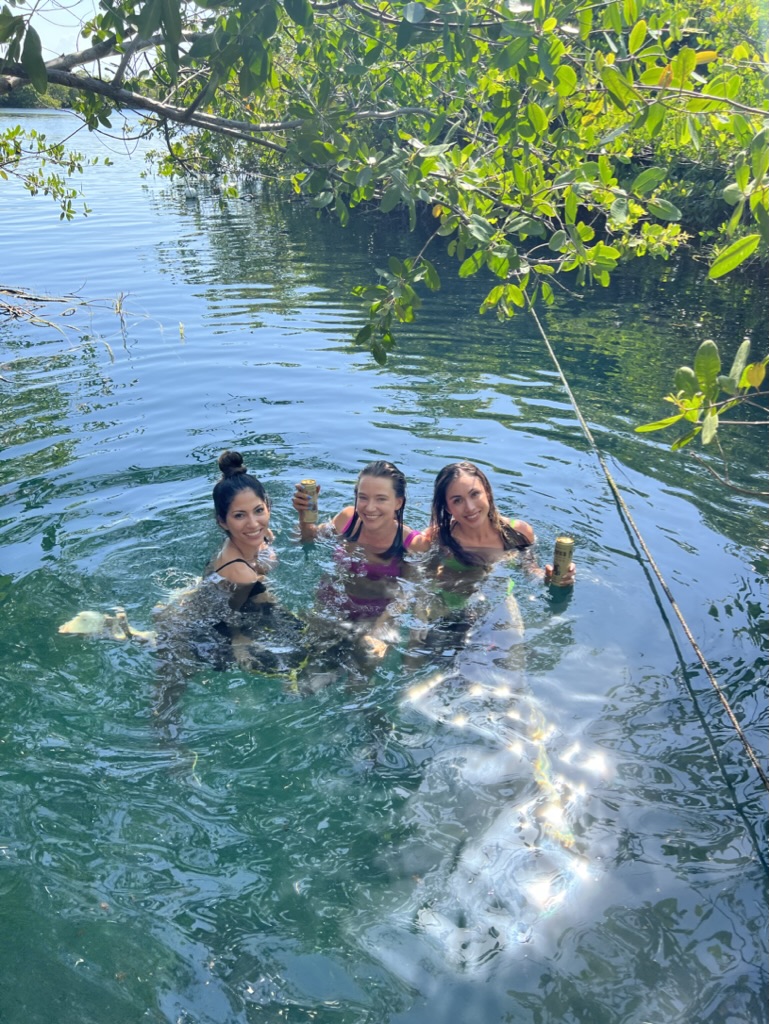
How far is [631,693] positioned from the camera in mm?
4707

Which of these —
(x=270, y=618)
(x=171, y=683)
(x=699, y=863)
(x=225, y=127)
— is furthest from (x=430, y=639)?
(x=225, y=127)

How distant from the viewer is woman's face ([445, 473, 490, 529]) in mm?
5488

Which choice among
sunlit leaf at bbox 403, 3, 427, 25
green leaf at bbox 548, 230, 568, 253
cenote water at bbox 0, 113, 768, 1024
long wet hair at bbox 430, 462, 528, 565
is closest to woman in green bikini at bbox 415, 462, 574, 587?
long wet hair at bbox 430, 462, 528, 565

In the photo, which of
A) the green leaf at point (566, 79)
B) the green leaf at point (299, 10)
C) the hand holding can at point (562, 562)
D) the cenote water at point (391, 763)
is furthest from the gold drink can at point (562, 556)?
the green leaf at point (299, 10)

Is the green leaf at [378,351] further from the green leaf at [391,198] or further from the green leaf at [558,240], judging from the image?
the green leaf at [558,240]

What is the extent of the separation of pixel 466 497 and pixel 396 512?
471 mm

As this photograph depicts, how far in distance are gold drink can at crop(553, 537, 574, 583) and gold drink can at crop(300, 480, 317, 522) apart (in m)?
1.78

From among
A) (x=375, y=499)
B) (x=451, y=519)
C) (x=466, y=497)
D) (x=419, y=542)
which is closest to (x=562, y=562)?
(x=466, y=497)

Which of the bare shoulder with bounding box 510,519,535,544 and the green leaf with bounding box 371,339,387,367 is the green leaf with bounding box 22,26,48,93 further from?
the bare shoulder with bounding box 510,519,535,544

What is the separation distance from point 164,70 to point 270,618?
365cm

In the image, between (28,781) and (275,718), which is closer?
(28,781)

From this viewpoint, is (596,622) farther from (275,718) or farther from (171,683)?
(171,683)

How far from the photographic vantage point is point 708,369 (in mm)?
2512

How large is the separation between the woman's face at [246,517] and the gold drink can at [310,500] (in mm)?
922
